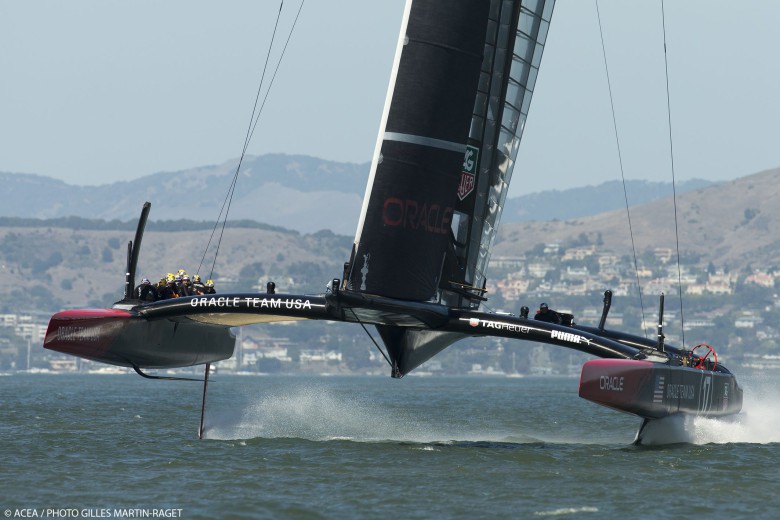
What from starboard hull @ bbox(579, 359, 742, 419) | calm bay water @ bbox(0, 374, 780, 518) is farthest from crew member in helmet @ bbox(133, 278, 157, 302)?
starboard hull @ bbox(579, 359, 742, 419)

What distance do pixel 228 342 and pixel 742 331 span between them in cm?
16486

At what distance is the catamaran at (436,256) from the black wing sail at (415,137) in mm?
12

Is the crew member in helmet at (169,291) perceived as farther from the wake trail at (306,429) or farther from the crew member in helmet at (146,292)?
the wake trail at (306,429)

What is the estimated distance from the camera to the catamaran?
1348cm

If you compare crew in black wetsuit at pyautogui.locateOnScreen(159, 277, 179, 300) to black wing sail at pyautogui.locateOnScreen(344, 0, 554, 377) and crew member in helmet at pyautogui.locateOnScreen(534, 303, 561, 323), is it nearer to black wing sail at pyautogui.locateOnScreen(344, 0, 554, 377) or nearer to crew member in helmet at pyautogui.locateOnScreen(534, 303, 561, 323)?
black wing sail at pyautogui.locateOnScreen(344, 0, 554, 377)

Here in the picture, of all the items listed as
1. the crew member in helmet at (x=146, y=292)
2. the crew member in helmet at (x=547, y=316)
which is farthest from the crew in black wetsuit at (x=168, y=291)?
the crew member in helmet at (x=547, y=316)

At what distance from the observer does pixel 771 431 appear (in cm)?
1867

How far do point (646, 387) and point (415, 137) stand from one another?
10.8 feet

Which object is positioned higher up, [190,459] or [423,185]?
[423,185]

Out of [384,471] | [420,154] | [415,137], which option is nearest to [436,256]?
[420,154]

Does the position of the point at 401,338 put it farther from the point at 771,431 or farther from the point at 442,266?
the point at 771,431

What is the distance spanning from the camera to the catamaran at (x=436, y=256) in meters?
13.5

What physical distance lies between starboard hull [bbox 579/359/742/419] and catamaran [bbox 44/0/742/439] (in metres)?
0.02

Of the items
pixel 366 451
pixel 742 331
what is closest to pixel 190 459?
pixel 366 451
